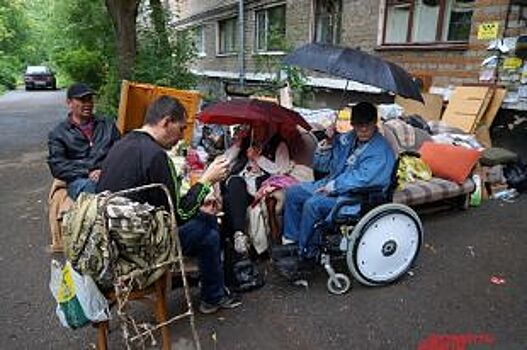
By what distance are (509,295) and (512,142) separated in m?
4.14

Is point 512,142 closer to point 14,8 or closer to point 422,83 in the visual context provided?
point 422,83

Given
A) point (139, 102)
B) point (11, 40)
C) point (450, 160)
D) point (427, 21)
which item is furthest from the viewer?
point (11, 40)

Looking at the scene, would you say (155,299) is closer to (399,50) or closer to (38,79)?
(399,50)

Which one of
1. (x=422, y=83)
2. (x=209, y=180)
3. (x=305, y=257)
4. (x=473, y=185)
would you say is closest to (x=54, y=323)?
(x=209, y=180)

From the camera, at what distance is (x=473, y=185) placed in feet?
16.8

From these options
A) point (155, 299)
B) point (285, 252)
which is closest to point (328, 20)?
point (285, 252)

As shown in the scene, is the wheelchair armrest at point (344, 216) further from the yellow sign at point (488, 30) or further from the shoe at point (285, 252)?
the yellow sign at point (488, 30)

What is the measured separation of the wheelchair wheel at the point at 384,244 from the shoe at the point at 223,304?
2.90ft

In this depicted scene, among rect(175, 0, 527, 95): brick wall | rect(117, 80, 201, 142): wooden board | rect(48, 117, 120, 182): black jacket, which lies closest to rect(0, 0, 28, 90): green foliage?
rect(175, 0, 527, 95): brick wall

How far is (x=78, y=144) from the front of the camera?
4258 millimetres

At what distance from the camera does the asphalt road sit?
2.96 m

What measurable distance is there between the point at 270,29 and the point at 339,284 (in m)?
11.2

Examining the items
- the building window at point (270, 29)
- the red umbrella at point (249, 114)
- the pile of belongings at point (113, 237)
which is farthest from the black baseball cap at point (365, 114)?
the building window at point (270, 29)

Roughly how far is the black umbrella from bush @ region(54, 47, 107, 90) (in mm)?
15182
